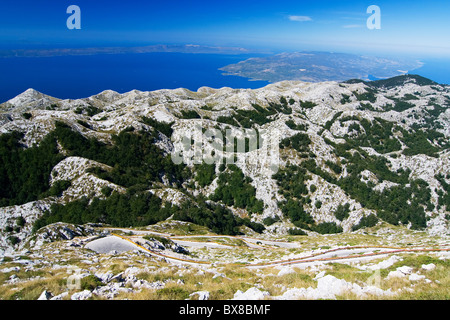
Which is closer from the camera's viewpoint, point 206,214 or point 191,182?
point 206,214

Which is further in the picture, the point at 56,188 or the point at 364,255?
the point at 56,188

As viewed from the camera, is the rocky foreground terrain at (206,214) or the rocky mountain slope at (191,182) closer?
the rocky foreground terrain at (206,214)

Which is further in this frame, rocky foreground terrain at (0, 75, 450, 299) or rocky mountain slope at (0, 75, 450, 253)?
rocky mountain slope at (0, 75, 450, 253)

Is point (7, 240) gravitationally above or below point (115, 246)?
below

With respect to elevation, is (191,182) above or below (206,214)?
above
